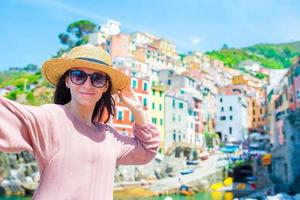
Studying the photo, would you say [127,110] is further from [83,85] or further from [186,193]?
[83,85]

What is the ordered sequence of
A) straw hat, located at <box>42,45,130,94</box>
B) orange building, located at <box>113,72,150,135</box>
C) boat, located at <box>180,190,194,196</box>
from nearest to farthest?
straw hat, located at <box>42,45,130,94</box> → boat, located at <box>180,190,194,196</box> → orange building, located at <box>113,72,150,135</box>

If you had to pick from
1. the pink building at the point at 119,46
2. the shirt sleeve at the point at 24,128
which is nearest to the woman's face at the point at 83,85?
the shirt sleeve at the point at 24,128

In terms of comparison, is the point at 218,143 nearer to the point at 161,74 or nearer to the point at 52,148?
the point at 161,74

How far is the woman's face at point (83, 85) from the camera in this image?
84.3 inches

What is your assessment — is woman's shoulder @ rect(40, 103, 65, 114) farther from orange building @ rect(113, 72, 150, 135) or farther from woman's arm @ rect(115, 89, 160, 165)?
orange building @ rect(113, 72, 150, 135)

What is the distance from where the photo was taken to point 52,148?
1.90 m

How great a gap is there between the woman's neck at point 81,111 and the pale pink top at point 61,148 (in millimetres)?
53

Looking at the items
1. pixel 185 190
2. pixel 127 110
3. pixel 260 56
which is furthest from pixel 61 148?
pixel 260 56

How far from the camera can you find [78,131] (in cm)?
206

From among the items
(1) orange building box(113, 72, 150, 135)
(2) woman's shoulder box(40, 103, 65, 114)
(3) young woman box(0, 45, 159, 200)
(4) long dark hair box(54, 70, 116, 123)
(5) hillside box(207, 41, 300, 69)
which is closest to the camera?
(3) young woman box(0, 45, 159, 200)

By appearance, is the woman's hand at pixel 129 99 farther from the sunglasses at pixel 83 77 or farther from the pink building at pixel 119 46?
the pink building at pixel 119 46

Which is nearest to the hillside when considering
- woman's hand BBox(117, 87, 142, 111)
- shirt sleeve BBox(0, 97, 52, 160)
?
woman's hand BBox(117, 87, 142, 111)

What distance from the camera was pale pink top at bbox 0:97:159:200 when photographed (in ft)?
5.58

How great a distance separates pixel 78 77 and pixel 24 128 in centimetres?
52
